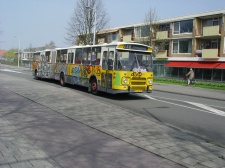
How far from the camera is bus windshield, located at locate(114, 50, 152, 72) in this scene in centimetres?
1346

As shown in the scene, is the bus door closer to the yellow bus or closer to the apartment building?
the yellow bus

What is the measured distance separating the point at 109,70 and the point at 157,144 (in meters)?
8.13

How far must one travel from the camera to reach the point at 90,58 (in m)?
16.2

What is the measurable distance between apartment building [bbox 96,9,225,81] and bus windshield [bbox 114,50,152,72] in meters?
23.1

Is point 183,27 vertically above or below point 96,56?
above

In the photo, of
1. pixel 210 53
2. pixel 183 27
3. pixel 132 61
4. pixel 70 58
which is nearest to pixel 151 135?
pixel 132 61

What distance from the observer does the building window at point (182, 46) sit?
41331 millimetres

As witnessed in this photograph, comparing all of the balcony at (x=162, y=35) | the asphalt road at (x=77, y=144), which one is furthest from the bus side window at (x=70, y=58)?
the balcony at (x=162, y=35)

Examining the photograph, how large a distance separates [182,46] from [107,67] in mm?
30886

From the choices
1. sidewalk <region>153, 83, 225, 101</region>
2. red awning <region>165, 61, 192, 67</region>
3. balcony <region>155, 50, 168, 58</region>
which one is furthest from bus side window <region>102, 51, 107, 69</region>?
balcony <region>155, 50, 168, 58</region>

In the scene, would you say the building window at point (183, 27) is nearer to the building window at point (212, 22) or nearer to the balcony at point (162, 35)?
the balcony at point (162, 35)

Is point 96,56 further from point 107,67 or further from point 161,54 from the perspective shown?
point 161,54

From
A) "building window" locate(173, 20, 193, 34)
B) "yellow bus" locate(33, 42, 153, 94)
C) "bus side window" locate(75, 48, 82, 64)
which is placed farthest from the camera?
"building window" locate(173, 20, 193, 34)

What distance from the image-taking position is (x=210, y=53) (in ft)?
120
